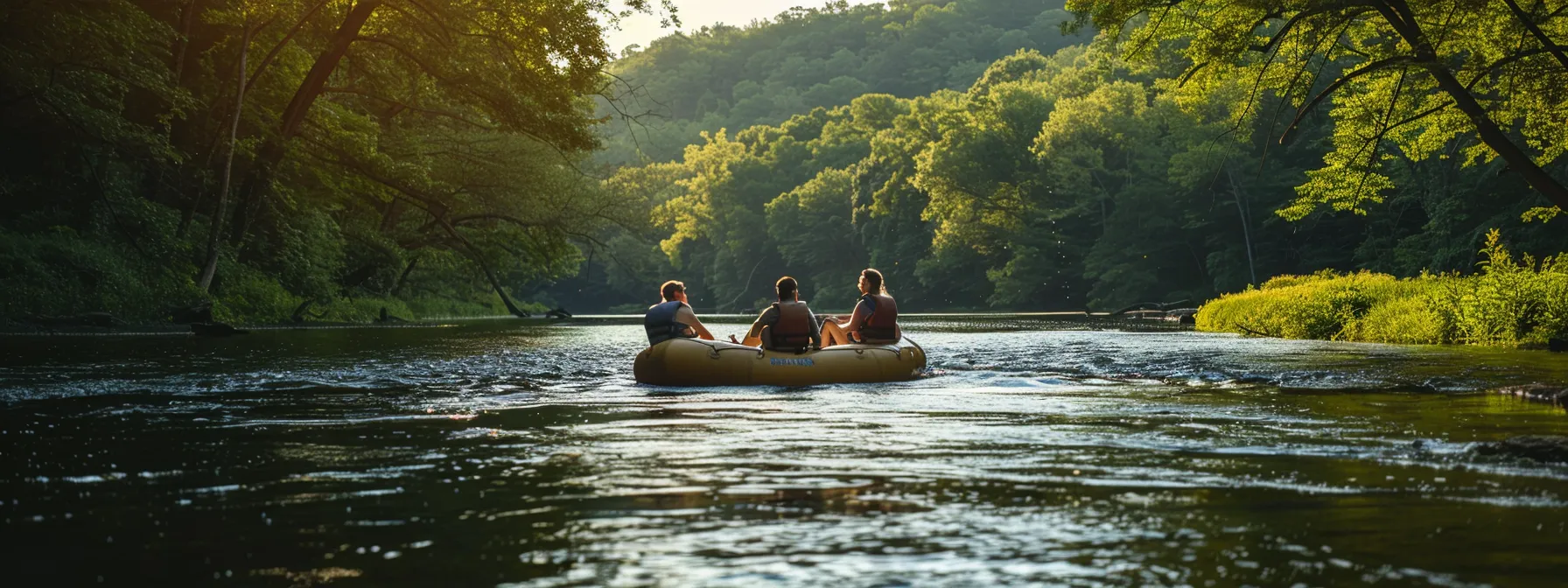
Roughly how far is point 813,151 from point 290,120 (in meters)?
79.9

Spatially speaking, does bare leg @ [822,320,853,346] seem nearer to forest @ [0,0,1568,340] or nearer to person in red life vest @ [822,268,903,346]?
person in red life vest @ [822,268,903,346]

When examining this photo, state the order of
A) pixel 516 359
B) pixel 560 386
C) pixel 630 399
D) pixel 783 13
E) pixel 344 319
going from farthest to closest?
pixel 783 13, pixel 344 319, pixel 516 359, pixel 560 386, pixel 630 399

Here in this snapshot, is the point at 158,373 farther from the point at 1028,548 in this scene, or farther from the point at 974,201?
the point at 974,201

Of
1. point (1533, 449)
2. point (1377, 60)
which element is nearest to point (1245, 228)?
point (1377, 60)

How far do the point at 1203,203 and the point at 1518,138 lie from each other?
23615 millimetres

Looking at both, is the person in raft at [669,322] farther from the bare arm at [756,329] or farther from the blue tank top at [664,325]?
the bare arm at [756,329]

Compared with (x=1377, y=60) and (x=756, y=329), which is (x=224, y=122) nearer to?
(x=756, y=329)

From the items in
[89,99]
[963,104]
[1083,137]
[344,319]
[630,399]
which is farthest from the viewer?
[963,104]

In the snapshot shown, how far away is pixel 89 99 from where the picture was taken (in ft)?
75.4

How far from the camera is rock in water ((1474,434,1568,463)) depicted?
745 centimetres

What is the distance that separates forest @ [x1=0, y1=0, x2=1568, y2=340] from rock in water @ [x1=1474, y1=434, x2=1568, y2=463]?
8162mm

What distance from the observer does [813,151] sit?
10569 cm

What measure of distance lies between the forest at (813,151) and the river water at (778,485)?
6.52 m

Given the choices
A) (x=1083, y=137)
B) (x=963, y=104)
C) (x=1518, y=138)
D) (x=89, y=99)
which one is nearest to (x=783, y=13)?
(x=963, y=104)
